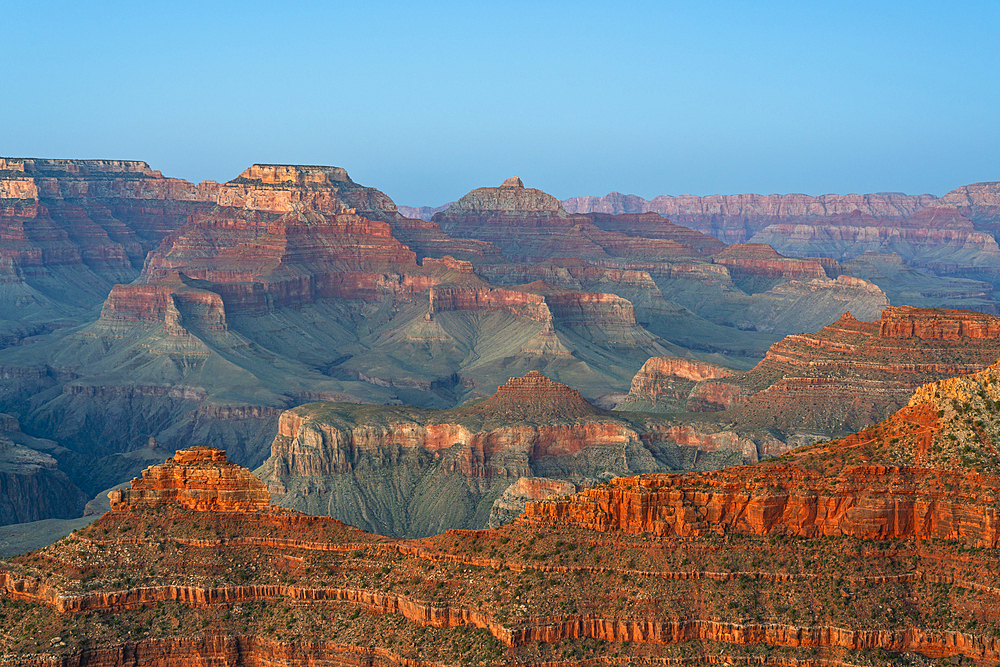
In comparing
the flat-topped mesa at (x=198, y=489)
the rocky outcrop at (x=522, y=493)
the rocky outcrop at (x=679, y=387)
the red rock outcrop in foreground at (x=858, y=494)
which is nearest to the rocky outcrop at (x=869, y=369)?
the rocky outcrop at (x=679, y=387)

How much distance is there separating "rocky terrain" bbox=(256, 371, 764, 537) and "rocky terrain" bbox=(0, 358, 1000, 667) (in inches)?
1973

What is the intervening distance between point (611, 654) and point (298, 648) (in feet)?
40.4

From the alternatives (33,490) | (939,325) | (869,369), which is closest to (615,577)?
(869,369)

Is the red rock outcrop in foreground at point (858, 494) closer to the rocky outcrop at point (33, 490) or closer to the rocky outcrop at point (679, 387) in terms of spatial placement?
the rocky outcrop at point (679, 387)

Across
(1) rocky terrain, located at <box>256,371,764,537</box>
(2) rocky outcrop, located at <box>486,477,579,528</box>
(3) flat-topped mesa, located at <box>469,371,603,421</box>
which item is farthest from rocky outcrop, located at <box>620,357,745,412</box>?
(2) rocky outcrop, located at <box>486,477,579,528</box>

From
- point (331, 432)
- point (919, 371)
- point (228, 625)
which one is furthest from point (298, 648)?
point (919, 371)

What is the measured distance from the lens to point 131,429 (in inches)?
7067

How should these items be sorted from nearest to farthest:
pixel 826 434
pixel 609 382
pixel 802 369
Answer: pixel 826 434
pixel 802 369
pixel 609 382

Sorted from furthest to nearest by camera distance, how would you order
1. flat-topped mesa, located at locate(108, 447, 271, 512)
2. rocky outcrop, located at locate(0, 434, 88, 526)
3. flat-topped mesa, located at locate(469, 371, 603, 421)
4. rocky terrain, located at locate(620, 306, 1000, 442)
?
rocky outcrop, located at locate(0, 434, 88, 526)
flat-topped mesa, located at locate(469, 371, 603, 421)
rocky terrain, located at locate(620, 306, 1000, 442)
flat-topped mesa, located at locate(108, 447, 271, 512)

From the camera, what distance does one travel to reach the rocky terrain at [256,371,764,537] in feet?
345

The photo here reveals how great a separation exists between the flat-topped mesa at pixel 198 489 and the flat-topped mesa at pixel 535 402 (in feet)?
193

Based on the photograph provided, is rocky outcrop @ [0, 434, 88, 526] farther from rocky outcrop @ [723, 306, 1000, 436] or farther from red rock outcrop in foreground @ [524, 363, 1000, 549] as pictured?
red rock outcrop in foreground @ [524, 363, 1000, 549]

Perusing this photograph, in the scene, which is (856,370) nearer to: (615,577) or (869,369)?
(869,369)

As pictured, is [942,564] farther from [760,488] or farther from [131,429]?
[131,429]
